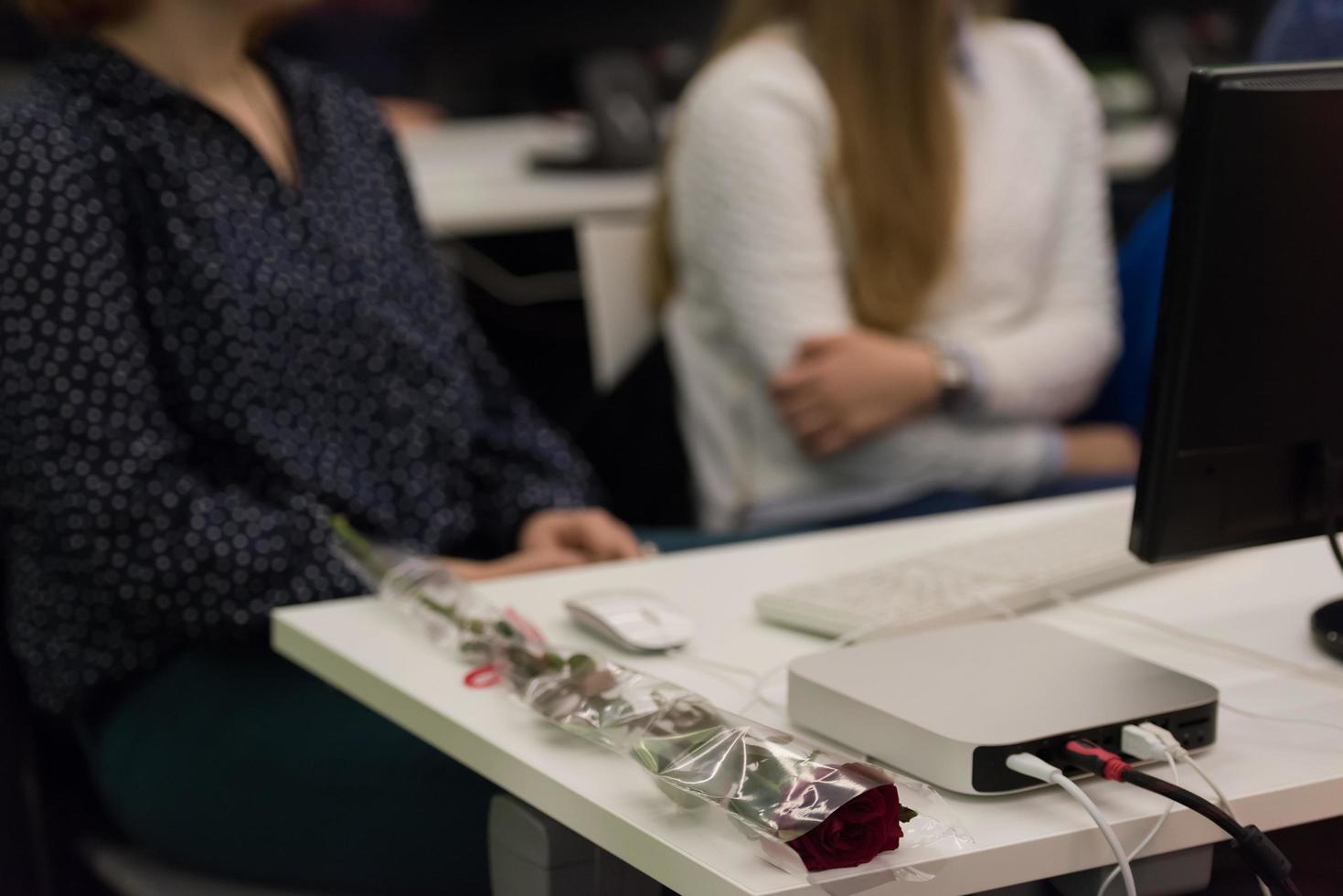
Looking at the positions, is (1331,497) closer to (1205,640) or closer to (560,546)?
(1205,640)

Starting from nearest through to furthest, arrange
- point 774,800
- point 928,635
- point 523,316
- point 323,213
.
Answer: point 774,800, point 928,635, point 323,213, point 523,316

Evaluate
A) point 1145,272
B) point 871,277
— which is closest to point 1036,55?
point 1145,272

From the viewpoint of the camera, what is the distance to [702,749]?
2.43 ft

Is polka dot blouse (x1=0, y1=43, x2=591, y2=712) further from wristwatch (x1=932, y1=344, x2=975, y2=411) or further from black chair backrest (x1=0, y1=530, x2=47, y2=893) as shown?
wristwatch (x1=932, y1=344, x2=975, y2=411)

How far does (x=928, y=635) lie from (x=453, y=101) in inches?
100

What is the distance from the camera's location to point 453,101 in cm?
326

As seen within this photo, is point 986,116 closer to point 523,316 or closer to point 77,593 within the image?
point 523,316

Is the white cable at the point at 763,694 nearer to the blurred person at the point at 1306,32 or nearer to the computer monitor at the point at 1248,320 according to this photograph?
the computer monitor at the point at 1248,320

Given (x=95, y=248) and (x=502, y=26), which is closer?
(x=95, y=248)

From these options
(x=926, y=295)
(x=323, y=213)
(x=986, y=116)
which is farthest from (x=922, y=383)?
(x=323, y=213)

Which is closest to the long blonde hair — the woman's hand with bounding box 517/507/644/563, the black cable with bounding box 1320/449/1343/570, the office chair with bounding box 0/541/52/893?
the woman's hand with bounding box 517/507/644/563

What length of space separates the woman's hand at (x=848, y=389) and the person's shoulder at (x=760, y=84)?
0.83 feet

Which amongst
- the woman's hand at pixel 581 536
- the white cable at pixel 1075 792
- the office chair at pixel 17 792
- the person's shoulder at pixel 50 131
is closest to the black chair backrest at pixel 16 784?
the office chair at pixel 17 792

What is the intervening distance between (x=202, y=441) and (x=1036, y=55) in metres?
1.07
